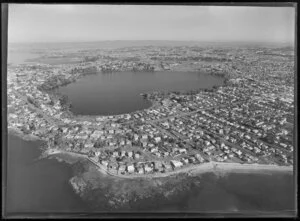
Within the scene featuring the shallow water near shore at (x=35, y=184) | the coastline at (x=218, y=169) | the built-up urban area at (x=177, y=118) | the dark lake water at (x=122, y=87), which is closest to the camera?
the shallow water near shore at (x=35, y=184)

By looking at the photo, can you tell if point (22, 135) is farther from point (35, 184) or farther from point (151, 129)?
point (151, 129)

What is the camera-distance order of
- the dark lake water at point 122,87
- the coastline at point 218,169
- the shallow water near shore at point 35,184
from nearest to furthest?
the shallow water near shore at point 35,184
the coastline at point 218,169
the dark lake water at point 122,87

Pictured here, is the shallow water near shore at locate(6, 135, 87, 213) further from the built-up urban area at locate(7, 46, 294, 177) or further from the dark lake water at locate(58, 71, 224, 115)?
the dark lake water at locate(58, 71, 224, 115)

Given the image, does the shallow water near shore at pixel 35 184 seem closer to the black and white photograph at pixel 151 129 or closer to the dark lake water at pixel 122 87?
the black and white photograph at pixel 151 129

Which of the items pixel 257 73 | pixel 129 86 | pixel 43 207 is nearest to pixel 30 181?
pixel 43 207

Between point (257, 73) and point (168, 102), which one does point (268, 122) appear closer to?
point (257, 73)

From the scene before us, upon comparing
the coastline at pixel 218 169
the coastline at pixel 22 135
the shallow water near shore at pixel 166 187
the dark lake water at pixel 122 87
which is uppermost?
the dark lake water at pixel 122 87

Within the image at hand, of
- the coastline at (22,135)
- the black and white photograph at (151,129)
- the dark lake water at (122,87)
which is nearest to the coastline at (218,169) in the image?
the black and white photograph at (151,129)
